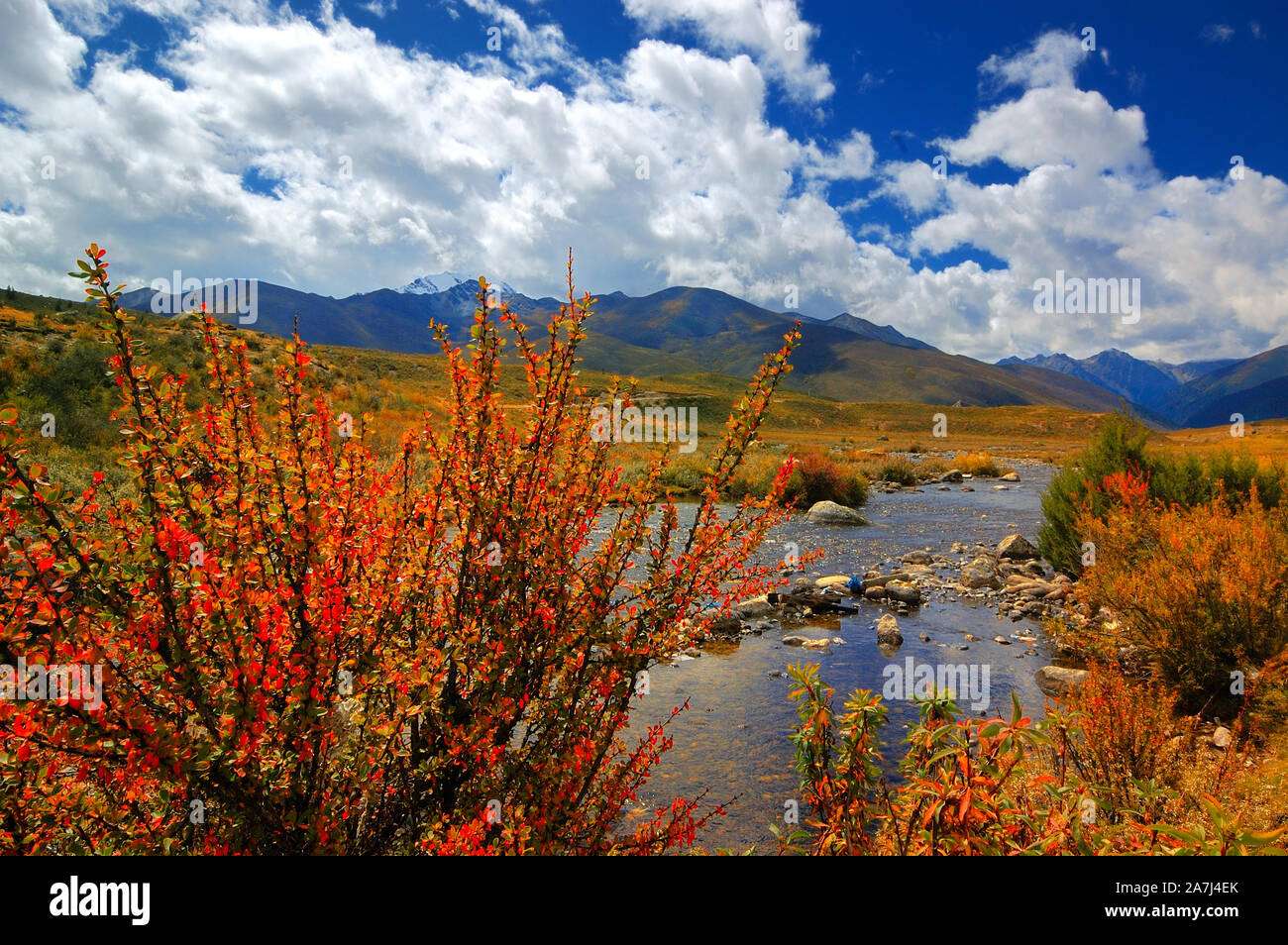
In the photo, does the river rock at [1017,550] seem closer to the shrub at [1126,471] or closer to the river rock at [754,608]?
the shrub at [1126,471]

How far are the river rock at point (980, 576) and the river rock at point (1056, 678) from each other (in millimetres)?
5337

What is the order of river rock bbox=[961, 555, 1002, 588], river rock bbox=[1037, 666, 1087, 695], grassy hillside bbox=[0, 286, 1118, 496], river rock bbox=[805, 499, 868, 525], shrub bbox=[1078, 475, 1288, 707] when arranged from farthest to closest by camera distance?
river rock bbox=[805, 499, 868, 525], river rock bbox=[961, 555, 1002, 588], grassy hillside bbox=[0, 286, 1118, 496], river rock bbox=[1037, 666, 1087, 695], shrub bbox=[1078, 475, 1288, 707]

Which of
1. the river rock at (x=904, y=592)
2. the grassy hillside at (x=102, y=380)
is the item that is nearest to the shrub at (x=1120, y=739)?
the grassy hillside at (x=102, y=380)

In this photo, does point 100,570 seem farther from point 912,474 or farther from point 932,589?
point 912,474

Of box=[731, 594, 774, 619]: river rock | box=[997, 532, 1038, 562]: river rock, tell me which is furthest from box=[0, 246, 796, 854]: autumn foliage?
box=[997, 532, 1038, 562]: river rock

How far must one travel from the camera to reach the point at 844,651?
36.2 ft

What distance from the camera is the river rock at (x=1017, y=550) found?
17.9 meters

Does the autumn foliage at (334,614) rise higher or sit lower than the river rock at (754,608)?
higher

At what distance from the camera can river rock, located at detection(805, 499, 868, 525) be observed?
23.0 m

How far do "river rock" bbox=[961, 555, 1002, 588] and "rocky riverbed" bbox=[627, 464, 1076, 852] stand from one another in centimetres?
4

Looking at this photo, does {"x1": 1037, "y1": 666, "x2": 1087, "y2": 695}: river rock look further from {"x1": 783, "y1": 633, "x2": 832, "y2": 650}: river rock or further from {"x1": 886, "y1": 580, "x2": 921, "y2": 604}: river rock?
{"x1": 886, "y1": 580, "x2": 921, "y2": 604}: river rock

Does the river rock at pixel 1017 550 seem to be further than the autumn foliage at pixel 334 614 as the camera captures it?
Yes

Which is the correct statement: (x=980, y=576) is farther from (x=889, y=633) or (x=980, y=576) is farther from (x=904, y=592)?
(x=889, y=633)

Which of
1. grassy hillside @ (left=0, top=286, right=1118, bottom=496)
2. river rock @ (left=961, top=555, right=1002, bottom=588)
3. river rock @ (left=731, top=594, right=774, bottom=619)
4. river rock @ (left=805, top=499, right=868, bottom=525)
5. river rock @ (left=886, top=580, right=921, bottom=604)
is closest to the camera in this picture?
grassy hillside @ (left=0, top=286, right=1118, bottom=496)
